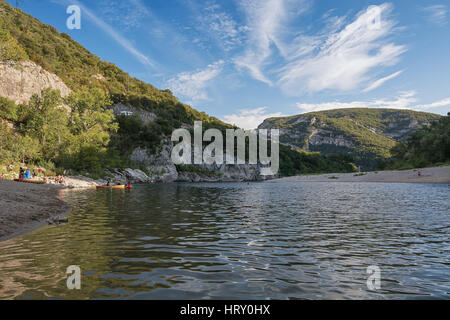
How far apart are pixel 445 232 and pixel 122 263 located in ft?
41.6

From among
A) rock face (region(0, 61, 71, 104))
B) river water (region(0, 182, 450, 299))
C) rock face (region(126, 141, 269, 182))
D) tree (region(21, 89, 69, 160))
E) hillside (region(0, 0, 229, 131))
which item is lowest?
river water (region(0, 182, 450, 299))

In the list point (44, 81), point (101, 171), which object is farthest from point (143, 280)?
point (44, 81)

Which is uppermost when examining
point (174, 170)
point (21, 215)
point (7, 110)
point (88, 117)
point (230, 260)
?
point (88, 117)

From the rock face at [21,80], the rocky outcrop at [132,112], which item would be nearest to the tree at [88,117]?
the rock face at [21,80]

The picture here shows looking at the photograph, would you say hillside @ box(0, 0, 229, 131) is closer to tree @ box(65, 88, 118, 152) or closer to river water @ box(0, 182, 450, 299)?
tree @ box(65, 88, 118, 152)

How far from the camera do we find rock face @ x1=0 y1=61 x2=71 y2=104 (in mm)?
63812

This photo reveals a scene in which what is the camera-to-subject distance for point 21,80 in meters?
67.3

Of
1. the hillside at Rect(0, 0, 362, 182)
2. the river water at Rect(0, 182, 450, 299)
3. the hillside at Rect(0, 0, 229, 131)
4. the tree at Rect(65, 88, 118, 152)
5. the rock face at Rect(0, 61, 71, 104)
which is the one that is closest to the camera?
the river water at Rect(0, 182, 450, 299)

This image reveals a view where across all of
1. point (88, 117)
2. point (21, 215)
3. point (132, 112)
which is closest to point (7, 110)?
point (88, 117)

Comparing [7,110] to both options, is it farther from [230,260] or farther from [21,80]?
[230,260]

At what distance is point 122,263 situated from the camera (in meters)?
7.12

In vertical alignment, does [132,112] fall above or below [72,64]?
below

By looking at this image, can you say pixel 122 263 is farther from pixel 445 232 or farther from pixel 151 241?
pixel 445 232

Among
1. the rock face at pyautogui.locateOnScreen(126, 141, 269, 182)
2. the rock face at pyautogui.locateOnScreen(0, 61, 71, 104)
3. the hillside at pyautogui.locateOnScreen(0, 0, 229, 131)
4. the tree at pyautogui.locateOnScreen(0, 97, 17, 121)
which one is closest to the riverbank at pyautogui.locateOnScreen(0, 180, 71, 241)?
the tree at pyautogui.locateOnScreen(0, 97, 17, 121)
